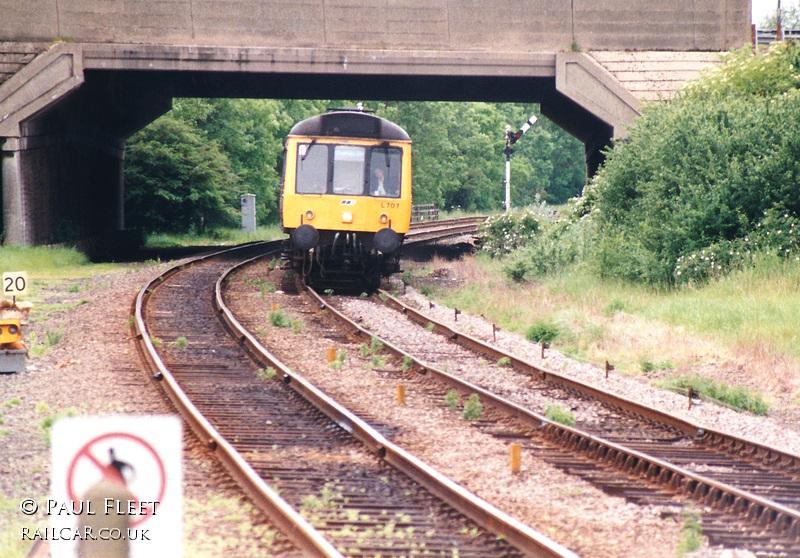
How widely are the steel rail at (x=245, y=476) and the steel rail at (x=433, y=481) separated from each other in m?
1.06

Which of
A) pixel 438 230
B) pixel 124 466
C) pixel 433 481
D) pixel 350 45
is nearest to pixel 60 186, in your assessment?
pixel 350 45

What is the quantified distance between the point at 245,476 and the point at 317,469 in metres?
0.73

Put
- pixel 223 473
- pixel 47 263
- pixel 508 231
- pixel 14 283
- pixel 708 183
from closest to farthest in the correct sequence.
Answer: pixel 223 473 → pixel 14 283 → pixel 708 183 → pixel 47 263 → pixel 508 231

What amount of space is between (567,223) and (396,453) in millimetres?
17968

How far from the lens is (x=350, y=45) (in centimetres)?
2377

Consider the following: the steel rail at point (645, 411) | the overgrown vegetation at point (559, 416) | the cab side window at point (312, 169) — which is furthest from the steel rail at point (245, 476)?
the cab side window at point (312, 169)

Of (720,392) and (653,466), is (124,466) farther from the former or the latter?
(720,392)

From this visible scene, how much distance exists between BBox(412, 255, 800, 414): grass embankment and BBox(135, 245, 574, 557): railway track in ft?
14.0

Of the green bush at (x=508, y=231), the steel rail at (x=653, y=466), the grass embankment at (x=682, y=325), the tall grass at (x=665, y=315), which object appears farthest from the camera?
the green bush at (x=508, y=231)

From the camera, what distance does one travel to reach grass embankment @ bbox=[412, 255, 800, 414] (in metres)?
10.9

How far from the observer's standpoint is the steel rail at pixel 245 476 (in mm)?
5254

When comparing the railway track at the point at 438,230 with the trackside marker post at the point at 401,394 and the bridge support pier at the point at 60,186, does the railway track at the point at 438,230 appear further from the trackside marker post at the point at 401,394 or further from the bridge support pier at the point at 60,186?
the trackside marker post at the point at 401,394

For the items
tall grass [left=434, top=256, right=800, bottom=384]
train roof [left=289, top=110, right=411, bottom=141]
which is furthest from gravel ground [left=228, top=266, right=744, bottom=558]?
train roof [left=289, top=110, right=411, bottom=141]

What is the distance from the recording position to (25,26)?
2372 cm
